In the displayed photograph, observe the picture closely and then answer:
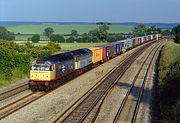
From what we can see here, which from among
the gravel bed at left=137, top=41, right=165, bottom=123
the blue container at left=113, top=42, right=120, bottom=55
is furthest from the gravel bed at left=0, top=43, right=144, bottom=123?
the blue container at left=113, top=42, right=120, bottom=55

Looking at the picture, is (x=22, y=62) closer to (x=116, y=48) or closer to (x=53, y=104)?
(x=53, y=104)

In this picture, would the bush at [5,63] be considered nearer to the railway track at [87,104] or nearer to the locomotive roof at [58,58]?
the locomotive roof at [58,58]

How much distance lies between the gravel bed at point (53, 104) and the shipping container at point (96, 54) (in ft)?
31.3

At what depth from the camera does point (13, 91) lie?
30094mm

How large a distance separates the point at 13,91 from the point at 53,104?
6283mm

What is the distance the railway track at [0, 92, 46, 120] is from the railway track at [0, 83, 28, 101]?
147cm

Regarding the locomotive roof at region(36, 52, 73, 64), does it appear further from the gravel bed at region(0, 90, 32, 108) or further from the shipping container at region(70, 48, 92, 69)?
the gravel bed at region(0, 90, 32, 108)

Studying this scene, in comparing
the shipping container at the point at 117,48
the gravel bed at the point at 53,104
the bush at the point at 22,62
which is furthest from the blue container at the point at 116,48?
the gravel bed at the point at 53,104

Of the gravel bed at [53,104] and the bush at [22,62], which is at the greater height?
the bush at [22,62]

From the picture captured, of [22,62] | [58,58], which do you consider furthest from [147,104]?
[22,62]

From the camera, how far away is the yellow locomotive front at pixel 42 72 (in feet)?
94.9

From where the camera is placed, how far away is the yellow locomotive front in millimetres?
28938

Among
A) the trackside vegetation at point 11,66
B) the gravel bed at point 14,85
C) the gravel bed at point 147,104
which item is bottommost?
the gravel bed at point 14,85

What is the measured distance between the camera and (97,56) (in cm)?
4925
